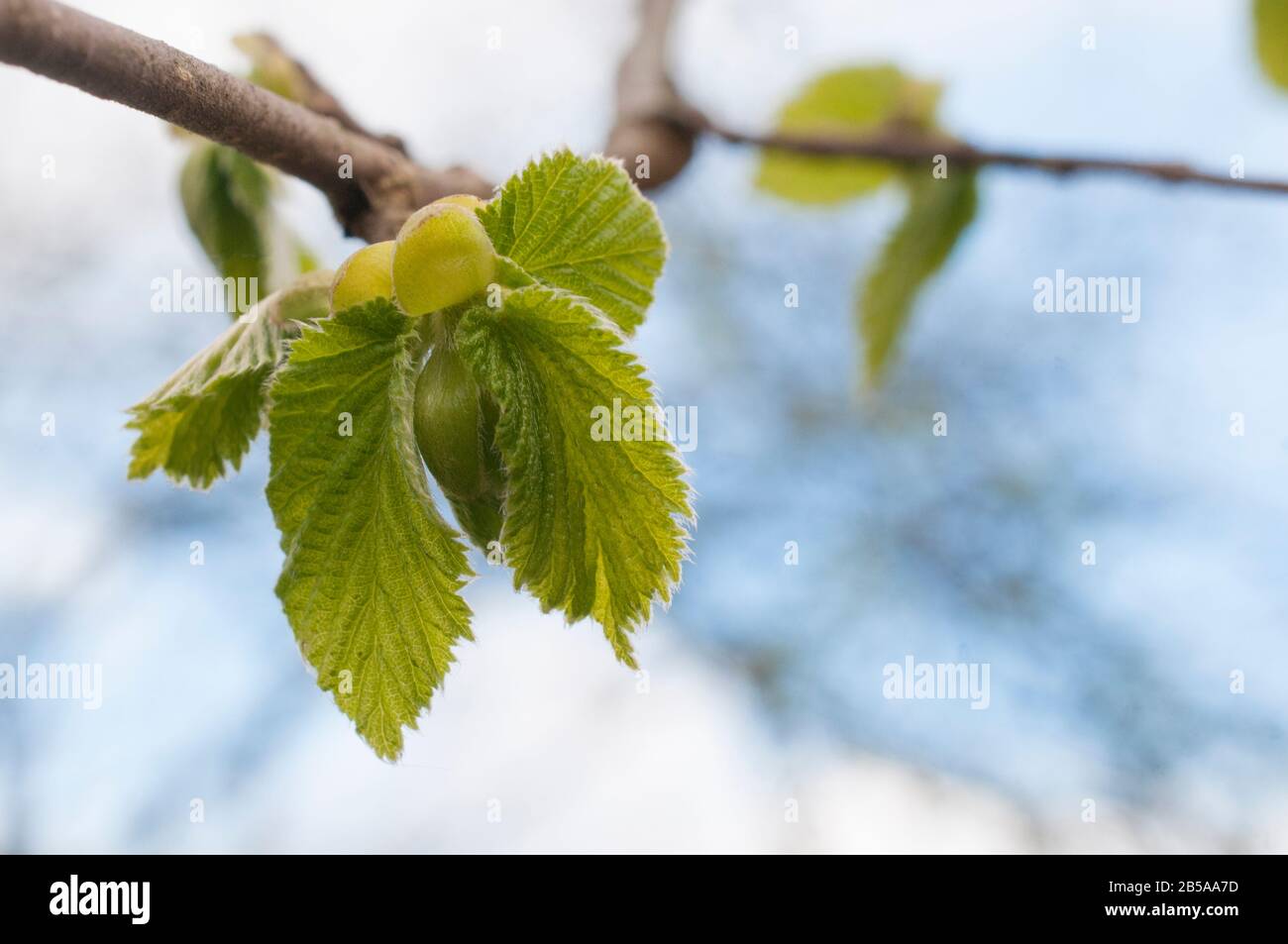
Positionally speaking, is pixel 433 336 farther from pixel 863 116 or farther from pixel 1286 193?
pixel 863 116

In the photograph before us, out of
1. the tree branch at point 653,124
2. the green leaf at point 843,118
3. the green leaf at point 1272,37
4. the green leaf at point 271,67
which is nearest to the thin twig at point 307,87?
the green leaf at point 271,67

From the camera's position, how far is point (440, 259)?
50 centimetres

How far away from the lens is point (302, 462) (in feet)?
1.84

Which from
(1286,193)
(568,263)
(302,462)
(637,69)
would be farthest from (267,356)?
(1286,193)

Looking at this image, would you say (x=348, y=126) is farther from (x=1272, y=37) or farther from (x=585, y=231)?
(x=1272, y=37)

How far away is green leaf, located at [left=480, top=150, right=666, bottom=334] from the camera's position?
55 cm

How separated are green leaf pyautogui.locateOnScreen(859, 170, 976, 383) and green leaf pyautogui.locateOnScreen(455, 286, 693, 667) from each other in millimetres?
711

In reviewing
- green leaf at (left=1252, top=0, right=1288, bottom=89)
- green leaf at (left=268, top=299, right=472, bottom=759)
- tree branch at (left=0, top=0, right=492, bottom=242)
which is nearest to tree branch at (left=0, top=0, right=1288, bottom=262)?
tree branch at (left=0, top=0, right=492, bottom=242)

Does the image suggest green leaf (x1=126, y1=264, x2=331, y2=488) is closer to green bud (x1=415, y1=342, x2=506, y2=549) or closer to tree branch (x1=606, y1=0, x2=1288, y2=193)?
green bud (x1=415, y1=342, x2=506, y2=549)

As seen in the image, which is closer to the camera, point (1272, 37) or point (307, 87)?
point (307, 87)

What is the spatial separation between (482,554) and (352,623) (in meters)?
0.07

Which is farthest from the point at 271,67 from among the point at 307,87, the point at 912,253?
the point at 912,253

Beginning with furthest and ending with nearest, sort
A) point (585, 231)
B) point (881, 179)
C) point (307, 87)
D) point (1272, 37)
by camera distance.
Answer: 1. point (881, 179)
2. point (1272, 37)
3. point (307, 87)
4. point (585, 231)

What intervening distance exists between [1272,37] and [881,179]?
0.40 meters
